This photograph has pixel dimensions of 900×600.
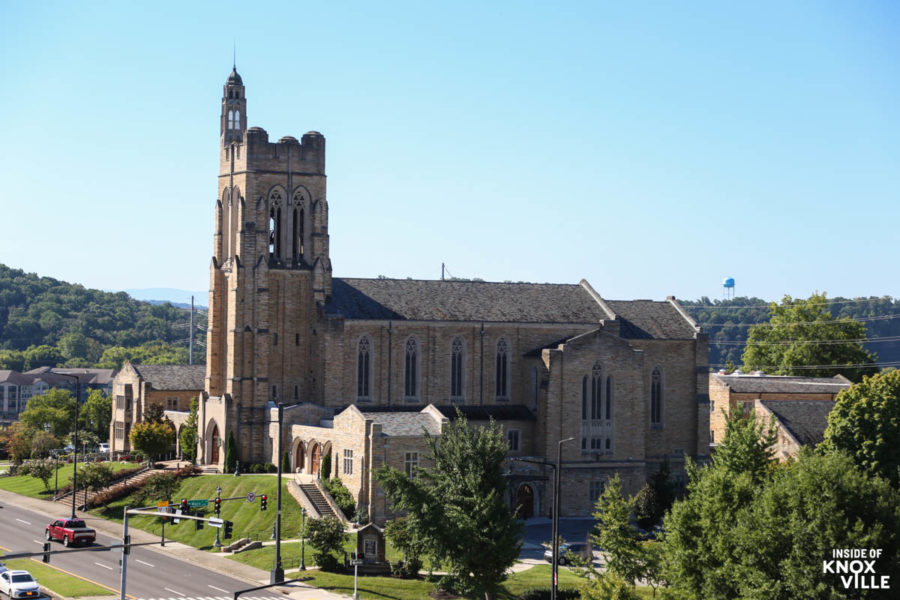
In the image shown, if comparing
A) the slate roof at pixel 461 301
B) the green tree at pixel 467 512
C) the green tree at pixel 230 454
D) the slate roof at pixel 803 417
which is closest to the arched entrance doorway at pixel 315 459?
the green tree at pixel 230 454

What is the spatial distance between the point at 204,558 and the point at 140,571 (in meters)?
5.18

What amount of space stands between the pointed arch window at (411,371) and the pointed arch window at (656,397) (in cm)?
1936

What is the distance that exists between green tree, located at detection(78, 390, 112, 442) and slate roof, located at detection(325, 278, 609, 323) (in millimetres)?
47778

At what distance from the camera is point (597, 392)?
83562mm

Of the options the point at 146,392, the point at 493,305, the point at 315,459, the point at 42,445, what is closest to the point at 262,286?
the point at 315,459

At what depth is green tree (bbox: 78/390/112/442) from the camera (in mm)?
121938

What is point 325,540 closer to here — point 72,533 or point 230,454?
point 72,533

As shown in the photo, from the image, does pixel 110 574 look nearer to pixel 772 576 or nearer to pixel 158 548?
pixel 158 548

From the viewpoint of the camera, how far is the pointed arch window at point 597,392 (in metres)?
83.4

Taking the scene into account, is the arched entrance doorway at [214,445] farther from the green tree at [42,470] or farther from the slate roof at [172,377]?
the slate roof at [172,377]

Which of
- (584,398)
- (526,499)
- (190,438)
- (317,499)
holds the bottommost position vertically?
(526,499)

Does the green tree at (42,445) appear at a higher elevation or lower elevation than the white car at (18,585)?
higher

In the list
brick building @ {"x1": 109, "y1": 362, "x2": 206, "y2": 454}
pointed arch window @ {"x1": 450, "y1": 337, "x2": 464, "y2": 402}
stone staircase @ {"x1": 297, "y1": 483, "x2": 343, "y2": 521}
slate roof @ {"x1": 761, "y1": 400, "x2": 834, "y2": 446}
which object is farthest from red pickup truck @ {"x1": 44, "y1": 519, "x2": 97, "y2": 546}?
slate roof @ {"x1": 761, "y1": 400, "x2": 834, "y2": 446}

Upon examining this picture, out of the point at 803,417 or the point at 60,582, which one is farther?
the point at 803,417
